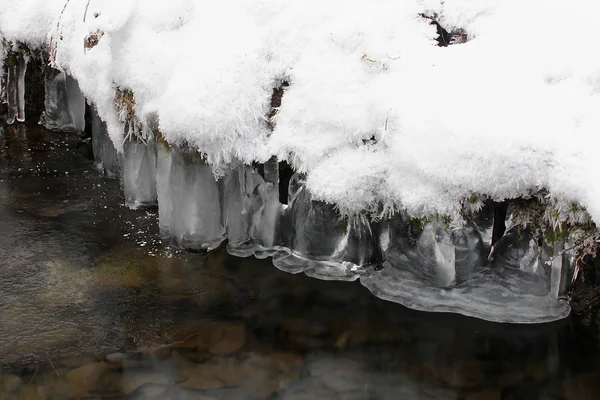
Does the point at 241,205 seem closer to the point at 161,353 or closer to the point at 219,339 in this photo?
the point at 219,339

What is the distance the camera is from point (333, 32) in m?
5.14

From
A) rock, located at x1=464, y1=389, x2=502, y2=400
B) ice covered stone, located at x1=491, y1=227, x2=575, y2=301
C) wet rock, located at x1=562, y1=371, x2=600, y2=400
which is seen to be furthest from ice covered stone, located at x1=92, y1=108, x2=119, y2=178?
wet rock, located at x1=562, y1=371, x2=600, y2=400

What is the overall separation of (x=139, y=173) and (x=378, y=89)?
2545 millimetres

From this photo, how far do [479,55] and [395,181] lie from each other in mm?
1172

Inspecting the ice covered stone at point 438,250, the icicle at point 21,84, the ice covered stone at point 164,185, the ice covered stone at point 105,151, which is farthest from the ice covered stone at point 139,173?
the icicle at point 21,84

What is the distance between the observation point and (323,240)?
520 cm

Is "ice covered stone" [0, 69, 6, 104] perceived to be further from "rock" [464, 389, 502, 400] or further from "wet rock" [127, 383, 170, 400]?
"rock" [464, 389, 502, 400]

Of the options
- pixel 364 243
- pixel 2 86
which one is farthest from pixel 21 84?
pixel 364 243

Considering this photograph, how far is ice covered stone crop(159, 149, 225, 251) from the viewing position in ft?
17.4

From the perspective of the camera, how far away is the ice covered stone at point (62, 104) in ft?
26.6

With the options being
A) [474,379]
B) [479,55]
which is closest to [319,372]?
[474,379]

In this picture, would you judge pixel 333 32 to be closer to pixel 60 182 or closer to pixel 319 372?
pixel 319 372

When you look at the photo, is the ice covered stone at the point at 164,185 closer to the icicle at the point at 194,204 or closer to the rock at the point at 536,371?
the icicle at the point at 194,204

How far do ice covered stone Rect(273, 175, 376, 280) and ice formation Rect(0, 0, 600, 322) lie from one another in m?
0.01
